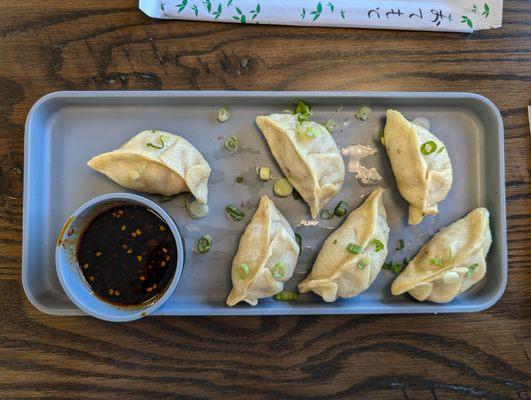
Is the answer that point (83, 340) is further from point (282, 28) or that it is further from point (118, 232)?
point (282, 28)

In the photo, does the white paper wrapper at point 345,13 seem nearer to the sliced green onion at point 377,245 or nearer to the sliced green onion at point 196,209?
the sliced green onion at point 196,209

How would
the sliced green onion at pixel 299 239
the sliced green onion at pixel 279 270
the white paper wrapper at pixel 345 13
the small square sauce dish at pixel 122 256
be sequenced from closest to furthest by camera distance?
1. the small square sauce dish at pixel 122 256
2. the sliced green onion at pixel 279 270
3. the sliced green onion at pixel 299 239
4. the white paper wrapper at pixel 345 13

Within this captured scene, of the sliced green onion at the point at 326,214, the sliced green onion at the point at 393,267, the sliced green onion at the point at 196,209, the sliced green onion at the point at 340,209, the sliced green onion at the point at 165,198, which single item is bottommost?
the sliced green onion at the point at 393,267

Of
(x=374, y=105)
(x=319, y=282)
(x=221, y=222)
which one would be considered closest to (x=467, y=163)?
(x=374, y=105)

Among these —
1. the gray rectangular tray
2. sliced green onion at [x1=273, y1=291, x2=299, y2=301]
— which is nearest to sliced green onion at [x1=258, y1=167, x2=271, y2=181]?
the gray rectangular tray

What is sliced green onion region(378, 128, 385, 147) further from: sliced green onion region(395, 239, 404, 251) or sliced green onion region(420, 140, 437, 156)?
sliced green onion region(395, 239, 404, 251)

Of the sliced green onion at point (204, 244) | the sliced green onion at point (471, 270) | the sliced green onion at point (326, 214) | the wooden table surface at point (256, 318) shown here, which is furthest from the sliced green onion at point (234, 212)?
the sliced green onion at point (471, 270)

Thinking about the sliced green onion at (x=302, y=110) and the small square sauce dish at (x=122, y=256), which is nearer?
the small square sauce dish at (x=122, y=256)
